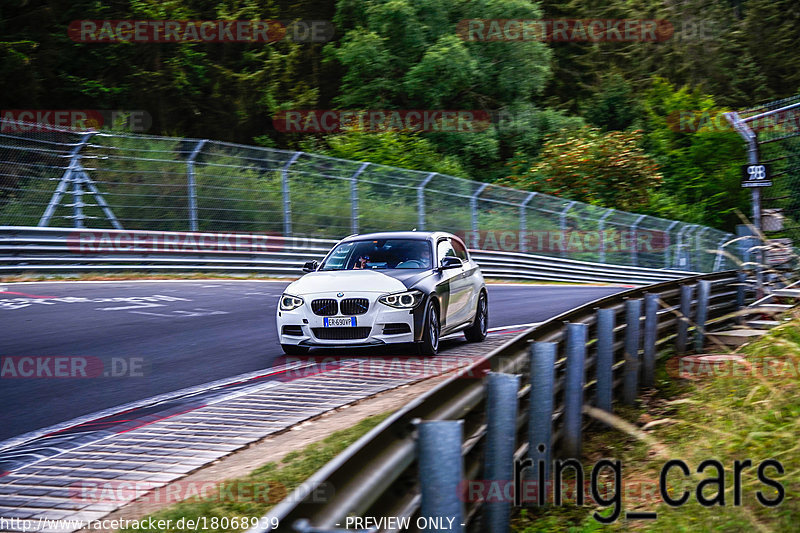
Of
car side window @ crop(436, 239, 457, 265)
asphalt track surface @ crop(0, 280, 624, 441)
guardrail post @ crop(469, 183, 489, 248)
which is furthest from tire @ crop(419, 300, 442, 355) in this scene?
guardrail post @ crop(469, 183, 489, 248)

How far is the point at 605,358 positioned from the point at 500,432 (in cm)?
291

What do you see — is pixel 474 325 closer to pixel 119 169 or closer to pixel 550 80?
pixel 119 169

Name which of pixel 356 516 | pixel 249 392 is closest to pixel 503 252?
pixel 249 392

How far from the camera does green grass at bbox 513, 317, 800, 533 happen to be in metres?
4.78

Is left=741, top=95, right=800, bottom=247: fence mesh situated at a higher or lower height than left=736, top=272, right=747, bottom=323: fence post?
higher

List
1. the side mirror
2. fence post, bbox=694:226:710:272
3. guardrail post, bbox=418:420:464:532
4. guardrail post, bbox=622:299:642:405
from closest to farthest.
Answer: guardrail post, bbox=418:420:464:532, guardrail post, bbox=622:299:642:405, the side mirror, fence post, bbox=694:226:710:272

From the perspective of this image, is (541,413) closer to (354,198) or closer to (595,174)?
(354,198)

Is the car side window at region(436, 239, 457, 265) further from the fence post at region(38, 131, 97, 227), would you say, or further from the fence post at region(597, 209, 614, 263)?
the fence post at region(597, 209, 614, 263)

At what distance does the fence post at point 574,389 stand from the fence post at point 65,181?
15528 mm

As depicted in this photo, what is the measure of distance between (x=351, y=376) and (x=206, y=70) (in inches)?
1361

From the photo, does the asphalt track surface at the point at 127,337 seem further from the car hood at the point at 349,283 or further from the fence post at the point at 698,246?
the fence post at the point at 698,246

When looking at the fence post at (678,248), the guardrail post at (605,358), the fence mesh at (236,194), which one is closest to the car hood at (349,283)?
the guardrail post at (605,358)

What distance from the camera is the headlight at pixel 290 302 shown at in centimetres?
1092

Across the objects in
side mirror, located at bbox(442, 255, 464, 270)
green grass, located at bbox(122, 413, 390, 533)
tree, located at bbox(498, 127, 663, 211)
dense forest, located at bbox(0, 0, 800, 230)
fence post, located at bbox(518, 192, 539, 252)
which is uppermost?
dense forest, located at bbox(0, 0, 800, 230)
